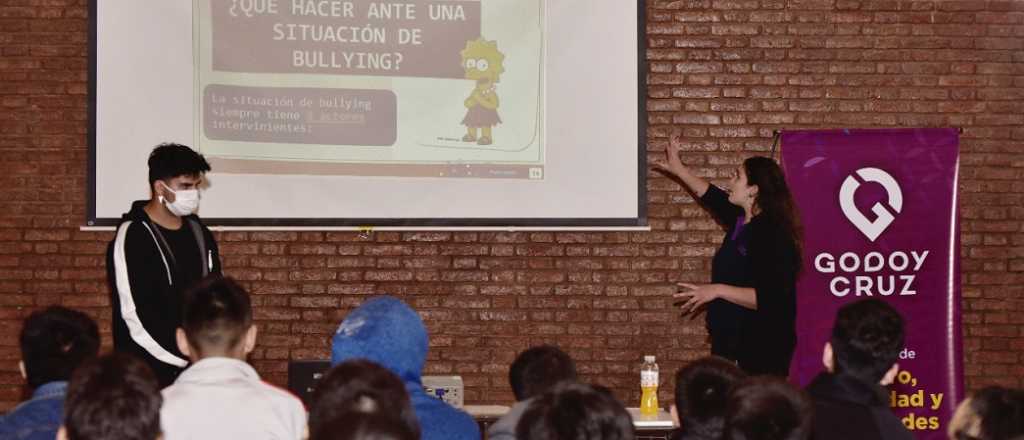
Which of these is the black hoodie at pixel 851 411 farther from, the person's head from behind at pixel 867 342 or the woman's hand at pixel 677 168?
the woman's hand at pixel 677 168

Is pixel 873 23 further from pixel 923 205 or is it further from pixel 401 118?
pixel 401 118

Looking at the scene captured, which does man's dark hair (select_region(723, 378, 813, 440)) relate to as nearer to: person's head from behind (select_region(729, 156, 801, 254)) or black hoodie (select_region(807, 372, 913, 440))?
black hoodie (select_region(807, 372, 913, 440))

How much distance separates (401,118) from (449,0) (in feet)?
2.20

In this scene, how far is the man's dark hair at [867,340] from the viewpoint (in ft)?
10.3

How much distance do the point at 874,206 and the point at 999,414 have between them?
355 centimetres

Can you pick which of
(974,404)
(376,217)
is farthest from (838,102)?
(974,404)

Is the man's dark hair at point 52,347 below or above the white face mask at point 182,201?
below

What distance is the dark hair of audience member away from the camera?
173cm

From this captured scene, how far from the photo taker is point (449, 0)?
607cm

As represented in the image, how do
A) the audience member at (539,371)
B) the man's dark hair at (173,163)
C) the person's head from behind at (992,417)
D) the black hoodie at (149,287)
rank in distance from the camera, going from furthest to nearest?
the man's dark hair at (173,163)
the black hoodie at (149,287)
the audience member at (539,371)
the person's head from behind at (992,417)

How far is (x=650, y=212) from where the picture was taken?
6.24 meters

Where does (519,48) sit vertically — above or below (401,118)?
above

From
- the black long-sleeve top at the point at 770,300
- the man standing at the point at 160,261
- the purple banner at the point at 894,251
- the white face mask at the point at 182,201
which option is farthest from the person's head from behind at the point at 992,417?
the purple banner at the point at 894,251

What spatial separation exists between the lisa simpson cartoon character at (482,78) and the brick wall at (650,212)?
0.58 metres
